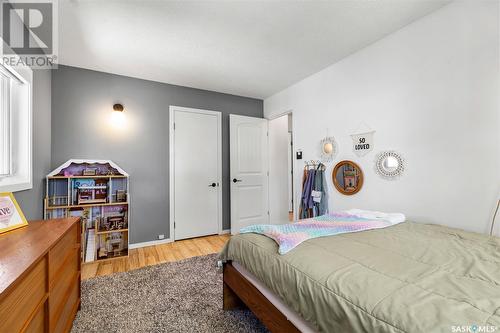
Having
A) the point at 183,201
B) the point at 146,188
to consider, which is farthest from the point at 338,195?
the point at 146,188

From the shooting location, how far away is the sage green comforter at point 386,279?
2.31 ft

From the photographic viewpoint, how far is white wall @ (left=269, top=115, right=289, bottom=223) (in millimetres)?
4227

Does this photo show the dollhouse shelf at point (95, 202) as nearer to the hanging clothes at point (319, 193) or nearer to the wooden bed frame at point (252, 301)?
the wooden bed frame at point (252, 301)

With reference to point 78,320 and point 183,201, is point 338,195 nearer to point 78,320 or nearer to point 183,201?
point 183,201

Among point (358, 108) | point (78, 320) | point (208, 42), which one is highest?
point (208, 42)

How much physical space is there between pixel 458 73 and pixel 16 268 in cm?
292

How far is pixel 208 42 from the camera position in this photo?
235cm

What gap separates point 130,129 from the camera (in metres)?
3.19

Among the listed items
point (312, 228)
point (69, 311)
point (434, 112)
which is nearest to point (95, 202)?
point (69, 311)

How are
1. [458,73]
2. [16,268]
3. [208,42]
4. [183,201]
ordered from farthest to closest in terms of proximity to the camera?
1. [183,201]
2. [208,42]
3. [458,73]
4. [16,268]

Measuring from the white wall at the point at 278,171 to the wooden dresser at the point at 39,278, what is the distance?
3.07 m

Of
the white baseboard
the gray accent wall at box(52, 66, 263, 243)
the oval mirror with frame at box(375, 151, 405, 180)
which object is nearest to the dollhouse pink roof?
the gray accent wall at box(52, 66, 263, 243)

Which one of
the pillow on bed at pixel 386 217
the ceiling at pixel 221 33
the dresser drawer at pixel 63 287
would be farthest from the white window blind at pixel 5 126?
the pillow on bed at pixel 386 217

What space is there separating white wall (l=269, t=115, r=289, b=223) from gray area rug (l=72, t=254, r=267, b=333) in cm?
200
